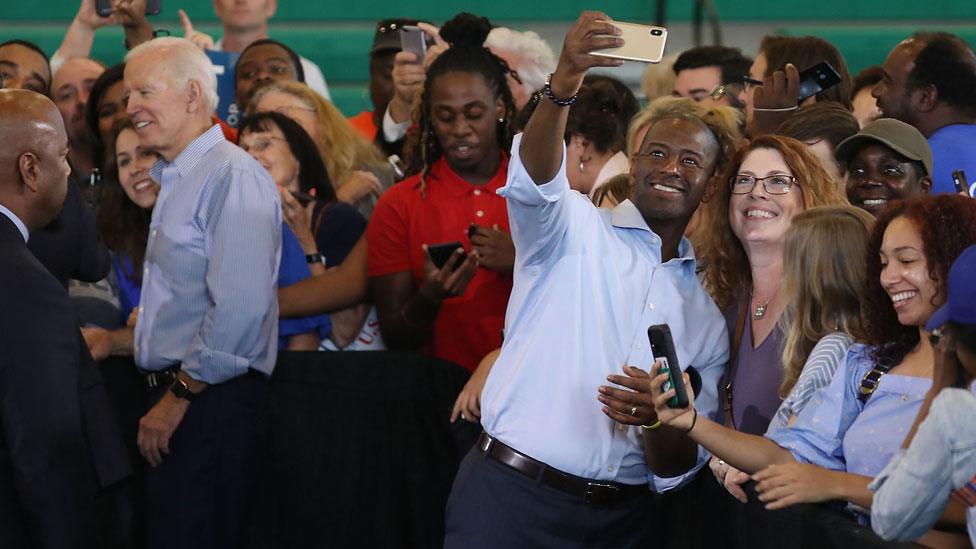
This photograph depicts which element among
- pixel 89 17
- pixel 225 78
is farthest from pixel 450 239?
pixel 89 17

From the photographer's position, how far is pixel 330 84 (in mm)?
8539

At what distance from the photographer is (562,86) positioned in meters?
2.97

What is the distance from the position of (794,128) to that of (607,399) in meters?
1.59

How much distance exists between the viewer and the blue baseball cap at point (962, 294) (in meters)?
2.46

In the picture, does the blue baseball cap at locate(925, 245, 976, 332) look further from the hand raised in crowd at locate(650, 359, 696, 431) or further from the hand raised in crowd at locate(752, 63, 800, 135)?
the hand raised in crowd at locate(752, 63, 800, 135)

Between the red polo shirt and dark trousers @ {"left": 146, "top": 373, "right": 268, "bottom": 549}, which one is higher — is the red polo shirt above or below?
above

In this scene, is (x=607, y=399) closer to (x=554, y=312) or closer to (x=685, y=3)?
(x=554, y=312)

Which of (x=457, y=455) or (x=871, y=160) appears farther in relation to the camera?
(x=457, y=455)

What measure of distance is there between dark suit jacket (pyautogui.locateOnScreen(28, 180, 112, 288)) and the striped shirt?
232 cm

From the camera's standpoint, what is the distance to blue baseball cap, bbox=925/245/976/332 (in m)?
2.46

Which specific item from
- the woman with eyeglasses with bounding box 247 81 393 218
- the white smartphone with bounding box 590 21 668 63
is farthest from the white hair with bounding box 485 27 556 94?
the white smartphone with bounding box 590 21 668 63

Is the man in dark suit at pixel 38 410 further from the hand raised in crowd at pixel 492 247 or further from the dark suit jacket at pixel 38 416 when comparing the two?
the hand raised in crowd at pixel 492 247

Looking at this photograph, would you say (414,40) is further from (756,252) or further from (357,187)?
(756,252)

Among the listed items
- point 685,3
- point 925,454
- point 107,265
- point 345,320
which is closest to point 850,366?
point 925,454
